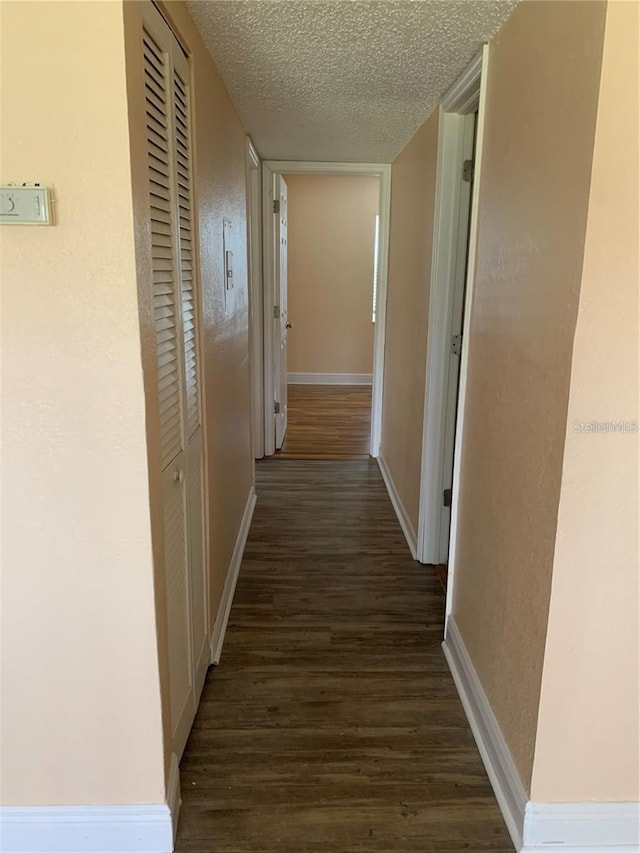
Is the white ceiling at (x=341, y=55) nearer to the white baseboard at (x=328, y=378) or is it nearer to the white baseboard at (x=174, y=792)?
the white baseboard at (x=174, y=792)

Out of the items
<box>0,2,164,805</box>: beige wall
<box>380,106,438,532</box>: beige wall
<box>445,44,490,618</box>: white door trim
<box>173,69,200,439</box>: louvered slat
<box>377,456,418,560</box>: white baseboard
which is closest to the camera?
<box>0,2,164,805</box>: beige wall

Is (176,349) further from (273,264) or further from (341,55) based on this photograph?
(273,264)

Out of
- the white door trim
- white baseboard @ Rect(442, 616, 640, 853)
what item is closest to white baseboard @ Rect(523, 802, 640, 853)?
white baseboard @ Rect(442, 616, 640, 853)

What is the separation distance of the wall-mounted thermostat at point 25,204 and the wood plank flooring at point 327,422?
3.42 meters

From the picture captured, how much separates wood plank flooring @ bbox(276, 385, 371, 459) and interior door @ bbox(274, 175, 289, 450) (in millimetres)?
242

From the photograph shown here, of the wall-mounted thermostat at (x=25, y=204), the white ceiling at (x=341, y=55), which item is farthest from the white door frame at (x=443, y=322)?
the wall-mounted thermostat at (x=25, y=204)

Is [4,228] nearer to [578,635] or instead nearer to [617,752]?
[578,635]

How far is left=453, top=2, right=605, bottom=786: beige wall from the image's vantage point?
4.24 feet

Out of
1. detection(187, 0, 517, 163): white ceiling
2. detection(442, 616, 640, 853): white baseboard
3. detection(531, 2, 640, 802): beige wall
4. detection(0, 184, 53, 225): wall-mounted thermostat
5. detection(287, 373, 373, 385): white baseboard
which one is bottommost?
detection(442, 616, 640, 853): white baseboard

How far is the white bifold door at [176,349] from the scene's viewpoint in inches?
56.1

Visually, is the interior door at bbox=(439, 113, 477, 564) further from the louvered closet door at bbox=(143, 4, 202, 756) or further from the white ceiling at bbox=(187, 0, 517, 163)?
the louvered closet door at bbox=(143, 4, 202, 756)

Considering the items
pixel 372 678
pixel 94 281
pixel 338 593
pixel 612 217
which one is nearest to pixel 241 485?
pixel 338 593

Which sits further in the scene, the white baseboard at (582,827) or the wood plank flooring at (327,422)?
the wood plank flooring at (327,422)

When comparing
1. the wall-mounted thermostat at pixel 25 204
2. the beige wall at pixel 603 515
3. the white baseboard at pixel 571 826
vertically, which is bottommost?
the white baseboard at pixel 571 826
